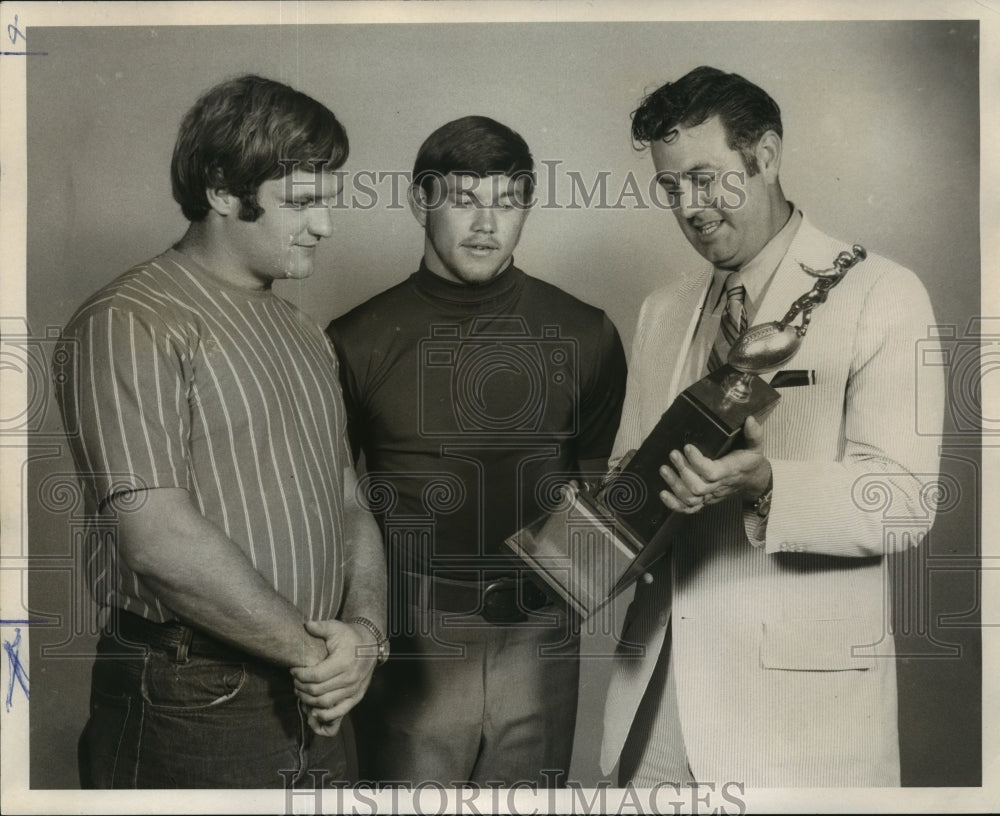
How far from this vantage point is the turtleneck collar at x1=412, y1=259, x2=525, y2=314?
2.15m

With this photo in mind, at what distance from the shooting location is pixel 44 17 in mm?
2211

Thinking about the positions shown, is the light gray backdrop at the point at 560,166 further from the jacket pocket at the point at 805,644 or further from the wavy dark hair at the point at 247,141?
the jacket pocket at the point at 805,644

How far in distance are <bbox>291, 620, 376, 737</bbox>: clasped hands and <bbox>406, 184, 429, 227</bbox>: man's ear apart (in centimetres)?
88

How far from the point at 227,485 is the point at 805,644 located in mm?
1255

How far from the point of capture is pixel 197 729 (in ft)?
6.72

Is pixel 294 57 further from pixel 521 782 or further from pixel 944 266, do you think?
pixel 521 782

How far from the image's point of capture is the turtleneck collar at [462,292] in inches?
84.6

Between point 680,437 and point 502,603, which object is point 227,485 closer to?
point 502,603

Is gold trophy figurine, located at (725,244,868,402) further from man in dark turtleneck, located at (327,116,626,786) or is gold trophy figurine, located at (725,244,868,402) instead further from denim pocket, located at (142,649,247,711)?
denim pocket, located at (142,649,247,711)

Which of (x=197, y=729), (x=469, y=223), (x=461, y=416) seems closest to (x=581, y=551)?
(x=461, y=416)

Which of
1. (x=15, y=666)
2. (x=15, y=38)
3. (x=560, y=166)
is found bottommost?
(x=15, y=666)

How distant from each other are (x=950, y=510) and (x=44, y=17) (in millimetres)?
2294

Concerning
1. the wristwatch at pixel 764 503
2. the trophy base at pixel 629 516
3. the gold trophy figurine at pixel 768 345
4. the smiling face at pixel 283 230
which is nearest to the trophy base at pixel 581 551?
the trophy base at pixel 629 516

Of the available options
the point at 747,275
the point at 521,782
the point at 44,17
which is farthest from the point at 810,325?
the point at 44,17
